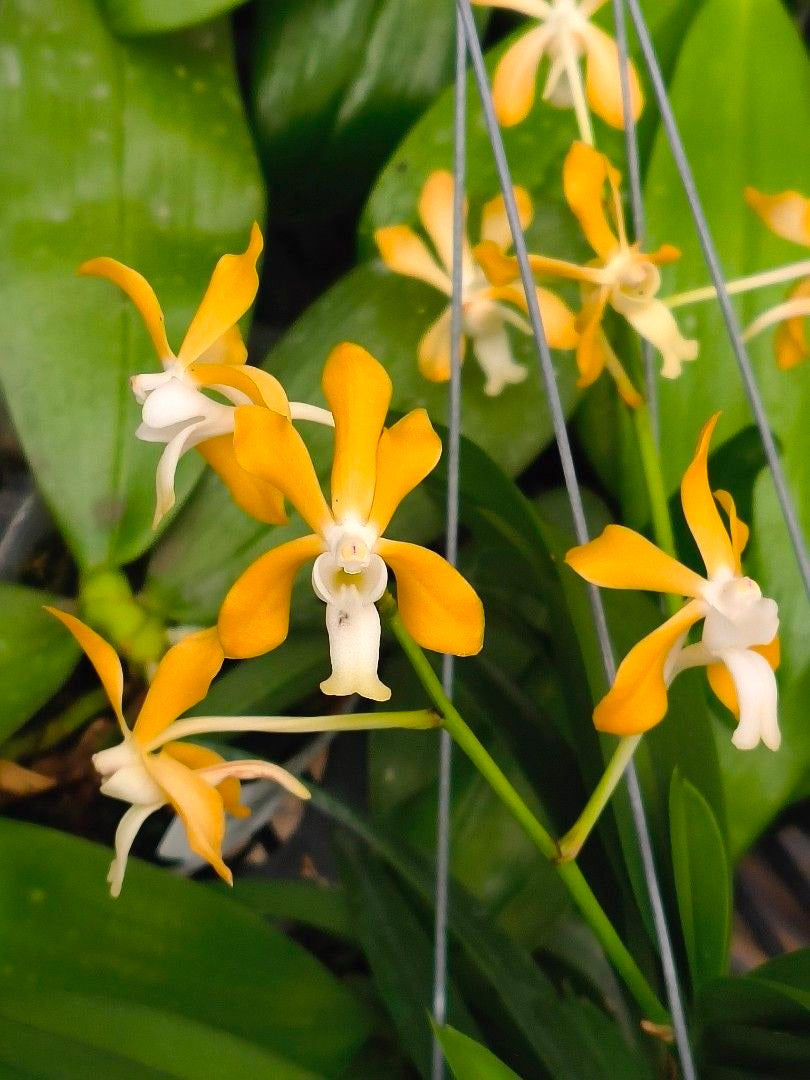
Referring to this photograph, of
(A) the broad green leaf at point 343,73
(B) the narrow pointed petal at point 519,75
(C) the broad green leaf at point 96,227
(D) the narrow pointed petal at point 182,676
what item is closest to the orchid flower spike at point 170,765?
(D) the narrow pointed petal at point 182,676

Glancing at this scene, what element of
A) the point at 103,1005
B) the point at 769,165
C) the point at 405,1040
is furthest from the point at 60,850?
the point at 769,165

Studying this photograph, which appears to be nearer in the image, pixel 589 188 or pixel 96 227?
pixel 589 188

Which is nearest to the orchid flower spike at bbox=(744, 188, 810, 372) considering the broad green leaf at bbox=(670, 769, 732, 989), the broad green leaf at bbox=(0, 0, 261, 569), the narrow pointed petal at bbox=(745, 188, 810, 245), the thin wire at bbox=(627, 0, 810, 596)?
the narrow pointed petal at bbox=(745, 188, 810, 245)

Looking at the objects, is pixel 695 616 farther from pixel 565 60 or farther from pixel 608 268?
pixel 565 60

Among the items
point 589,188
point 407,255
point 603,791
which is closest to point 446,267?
point 407,255

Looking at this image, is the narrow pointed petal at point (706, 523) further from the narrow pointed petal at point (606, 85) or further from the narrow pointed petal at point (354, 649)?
the narrow pointed petal at point (606, 85)

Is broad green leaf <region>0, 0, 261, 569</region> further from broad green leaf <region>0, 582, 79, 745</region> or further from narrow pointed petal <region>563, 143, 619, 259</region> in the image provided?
narrow pointed petal <region>563, 143, 619, 259</region>

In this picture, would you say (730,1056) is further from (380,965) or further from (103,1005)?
(103,1005)
